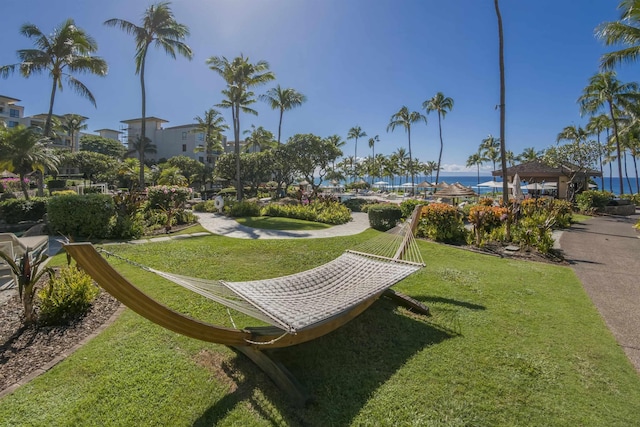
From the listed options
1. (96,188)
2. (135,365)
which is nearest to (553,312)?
(135,365)

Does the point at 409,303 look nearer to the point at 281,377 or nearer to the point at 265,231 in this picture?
the point at 281,377

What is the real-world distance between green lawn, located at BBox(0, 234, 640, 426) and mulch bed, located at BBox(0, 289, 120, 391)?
24cm

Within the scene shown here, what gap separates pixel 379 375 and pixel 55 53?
2156 centimetres

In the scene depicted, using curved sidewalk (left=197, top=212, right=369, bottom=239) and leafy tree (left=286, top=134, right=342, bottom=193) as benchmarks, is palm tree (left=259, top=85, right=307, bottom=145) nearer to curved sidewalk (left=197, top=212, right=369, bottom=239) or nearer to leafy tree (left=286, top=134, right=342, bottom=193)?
leafy tree (left=286, top=134, right=342, bottom=193)

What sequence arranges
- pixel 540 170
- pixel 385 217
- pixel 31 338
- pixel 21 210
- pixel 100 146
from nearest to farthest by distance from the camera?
1. pixel 31 338
2. pixel 21 210
3. pixel 385 217
4. pixel 540 170
5. pixel 100 146

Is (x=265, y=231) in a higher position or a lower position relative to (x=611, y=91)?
lower

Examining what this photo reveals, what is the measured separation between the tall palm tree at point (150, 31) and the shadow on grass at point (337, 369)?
16.5m

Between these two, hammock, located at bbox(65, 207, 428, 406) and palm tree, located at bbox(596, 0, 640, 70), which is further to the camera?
palm tree, located at bbox(596, 0, 640, 70)

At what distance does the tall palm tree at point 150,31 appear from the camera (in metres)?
17.2

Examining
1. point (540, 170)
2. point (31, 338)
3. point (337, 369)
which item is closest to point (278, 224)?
point (31, 338)

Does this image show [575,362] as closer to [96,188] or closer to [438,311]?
[438,311]

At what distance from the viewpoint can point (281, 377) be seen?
2881 millimetres

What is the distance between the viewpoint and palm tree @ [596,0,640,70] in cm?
1216

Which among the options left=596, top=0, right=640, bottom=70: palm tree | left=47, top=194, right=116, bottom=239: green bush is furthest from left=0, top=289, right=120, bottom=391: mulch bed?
left=596, top=0, right=640, bottom=70: palm tree
